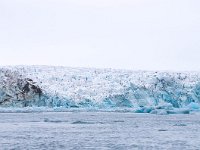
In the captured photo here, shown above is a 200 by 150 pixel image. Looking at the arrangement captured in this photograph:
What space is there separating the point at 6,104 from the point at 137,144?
69.6 ft

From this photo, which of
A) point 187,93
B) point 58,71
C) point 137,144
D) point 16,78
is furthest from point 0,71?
point 137,144

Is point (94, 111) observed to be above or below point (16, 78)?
below

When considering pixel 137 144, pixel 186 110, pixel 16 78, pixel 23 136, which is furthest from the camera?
pixel 16 78

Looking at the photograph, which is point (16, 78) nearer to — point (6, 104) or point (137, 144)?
point (6, 104)

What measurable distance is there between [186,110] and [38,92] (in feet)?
34.8

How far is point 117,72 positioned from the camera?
4291 cm

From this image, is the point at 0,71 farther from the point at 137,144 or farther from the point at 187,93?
the point at 137,144

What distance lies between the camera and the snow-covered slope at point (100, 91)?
113ft

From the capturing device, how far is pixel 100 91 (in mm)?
37375

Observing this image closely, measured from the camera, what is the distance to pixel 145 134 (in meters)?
16.4

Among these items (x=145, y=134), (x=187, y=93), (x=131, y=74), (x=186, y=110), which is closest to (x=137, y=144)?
(x=145, y=134)

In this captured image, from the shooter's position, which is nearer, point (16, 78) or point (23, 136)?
point (23, 136)

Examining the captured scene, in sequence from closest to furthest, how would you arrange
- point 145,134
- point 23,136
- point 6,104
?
point 23,136 < point 145,134 < point 6,104

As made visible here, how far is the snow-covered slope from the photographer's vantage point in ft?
113
